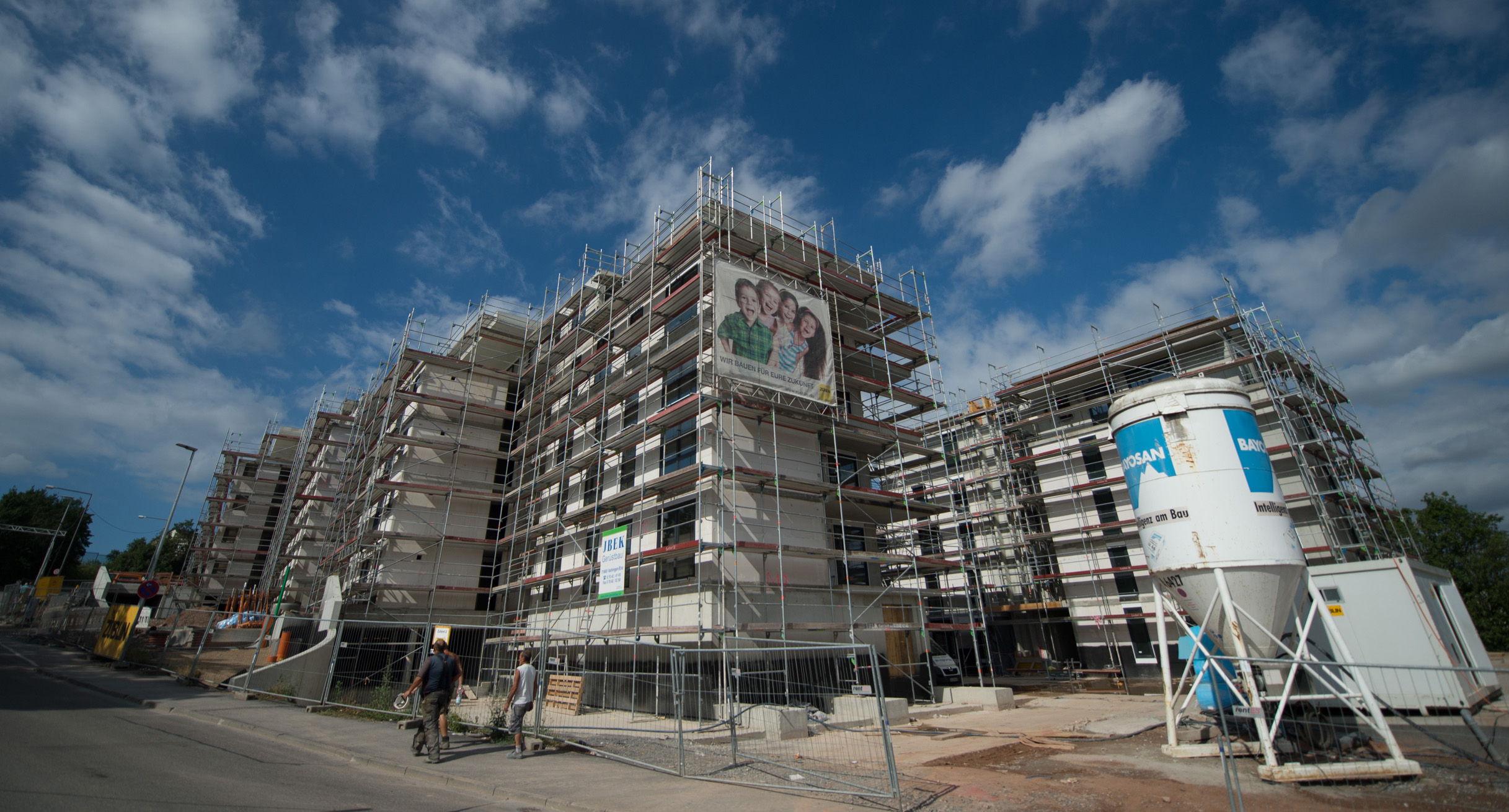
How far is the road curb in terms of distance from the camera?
6613 millimetres

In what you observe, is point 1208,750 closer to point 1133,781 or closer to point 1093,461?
point 1133,781

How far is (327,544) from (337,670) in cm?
1856

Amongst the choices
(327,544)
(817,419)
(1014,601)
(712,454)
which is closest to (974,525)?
(1014,601)

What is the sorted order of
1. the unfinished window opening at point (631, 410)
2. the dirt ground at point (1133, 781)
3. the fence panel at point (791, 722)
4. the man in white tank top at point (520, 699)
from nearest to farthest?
the dirt ground at point (1133, 781) → the fence panel at point (791, 722) → the man in white tank top at point (520, 699) → the unfinished window opening at point (631, 410)

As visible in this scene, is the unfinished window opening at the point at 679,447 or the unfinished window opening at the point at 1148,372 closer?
the unfinished window opening at the point at 679,447

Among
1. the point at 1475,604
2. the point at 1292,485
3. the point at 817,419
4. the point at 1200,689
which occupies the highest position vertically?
the point at 817,419

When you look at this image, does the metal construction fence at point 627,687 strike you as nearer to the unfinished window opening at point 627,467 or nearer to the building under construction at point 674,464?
the building under construction at point 674,464

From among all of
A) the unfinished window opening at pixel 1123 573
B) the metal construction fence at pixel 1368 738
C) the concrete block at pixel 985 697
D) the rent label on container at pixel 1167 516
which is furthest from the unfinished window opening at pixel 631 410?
the unfinished window opening at pixel 1123 573

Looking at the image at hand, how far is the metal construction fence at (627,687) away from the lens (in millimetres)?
8539

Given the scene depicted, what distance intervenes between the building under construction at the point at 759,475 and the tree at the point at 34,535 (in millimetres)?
36038

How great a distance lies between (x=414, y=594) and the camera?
22.1 meters

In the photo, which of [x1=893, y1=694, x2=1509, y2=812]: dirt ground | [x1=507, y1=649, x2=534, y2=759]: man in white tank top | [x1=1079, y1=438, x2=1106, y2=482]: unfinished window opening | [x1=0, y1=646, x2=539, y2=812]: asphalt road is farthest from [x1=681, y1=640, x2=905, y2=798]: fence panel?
[x1=1079, y1=438, x2=1106, y2=482]: unfinished window opening

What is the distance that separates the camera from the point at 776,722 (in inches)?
447

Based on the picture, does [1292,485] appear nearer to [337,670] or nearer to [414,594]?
[337,670]
